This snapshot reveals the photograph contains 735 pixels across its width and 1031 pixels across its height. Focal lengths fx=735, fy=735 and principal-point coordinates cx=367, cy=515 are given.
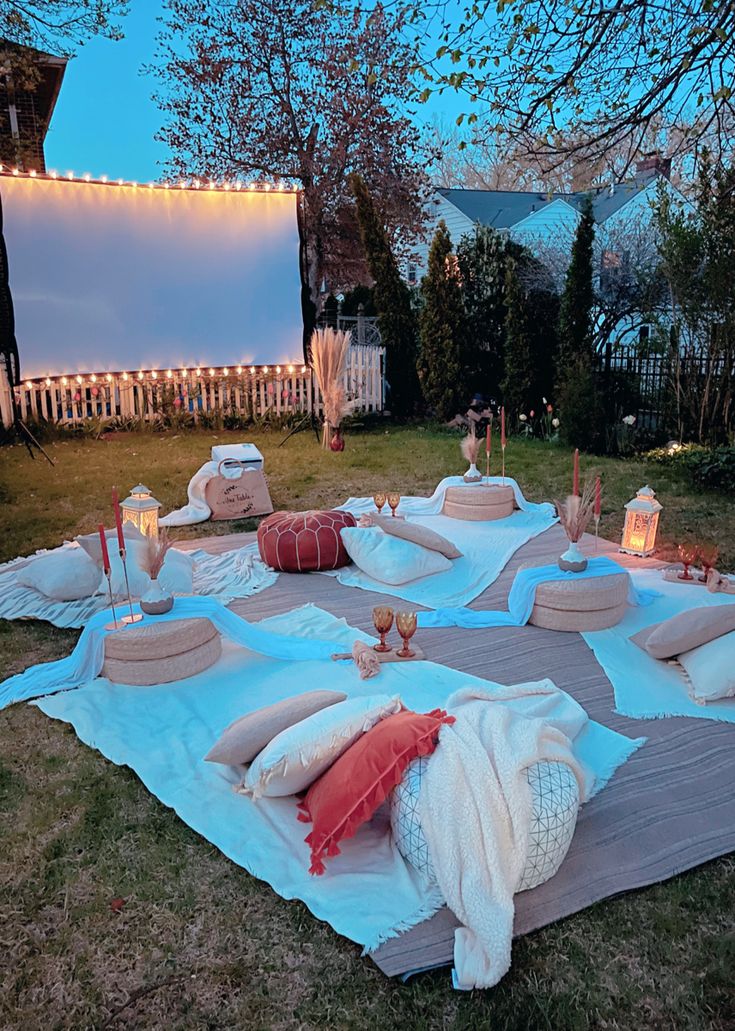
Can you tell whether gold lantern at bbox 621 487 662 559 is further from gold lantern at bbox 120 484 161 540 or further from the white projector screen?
the white projector screen

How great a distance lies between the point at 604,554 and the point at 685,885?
3.37 m

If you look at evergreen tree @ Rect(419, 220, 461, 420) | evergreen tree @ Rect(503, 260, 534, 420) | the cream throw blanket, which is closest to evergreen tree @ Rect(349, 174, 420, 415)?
evergreen tree @ Rect(419, 220, 461, 420)

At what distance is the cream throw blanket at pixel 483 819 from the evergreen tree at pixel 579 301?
8.25 meters

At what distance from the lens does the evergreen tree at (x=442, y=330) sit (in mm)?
10672

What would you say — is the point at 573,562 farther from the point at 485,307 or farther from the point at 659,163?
the point at 485,307

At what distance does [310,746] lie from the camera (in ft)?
7.73

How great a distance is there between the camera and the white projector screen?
7.57 meters

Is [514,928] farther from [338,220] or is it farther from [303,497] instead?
[338,220]

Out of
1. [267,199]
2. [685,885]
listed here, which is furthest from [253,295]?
[685,885]

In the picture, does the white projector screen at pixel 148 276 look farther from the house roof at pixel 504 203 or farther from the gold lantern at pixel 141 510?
the house roof at pixel 504 203

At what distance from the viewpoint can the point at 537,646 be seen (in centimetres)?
388

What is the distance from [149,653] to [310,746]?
138 centimetres

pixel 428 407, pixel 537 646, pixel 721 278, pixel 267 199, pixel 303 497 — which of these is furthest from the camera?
pixel 428 407

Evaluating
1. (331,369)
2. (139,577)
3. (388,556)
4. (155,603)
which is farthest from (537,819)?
(331,369)
